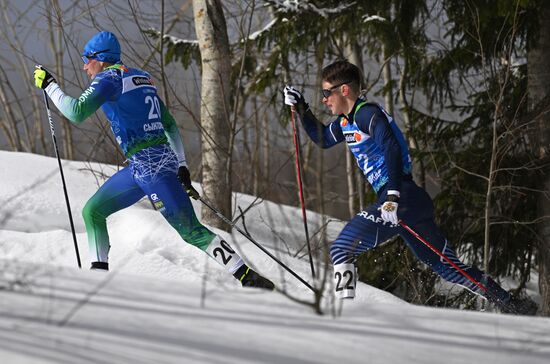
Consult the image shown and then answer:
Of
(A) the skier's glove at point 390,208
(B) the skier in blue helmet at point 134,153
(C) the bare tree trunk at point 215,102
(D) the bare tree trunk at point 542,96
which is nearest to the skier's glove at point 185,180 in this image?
(B) the skier in blue helmet at point 134,153

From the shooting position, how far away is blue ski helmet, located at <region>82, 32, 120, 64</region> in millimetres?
4941

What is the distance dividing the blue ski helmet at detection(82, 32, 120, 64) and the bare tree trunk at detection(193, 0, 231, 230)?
280cm

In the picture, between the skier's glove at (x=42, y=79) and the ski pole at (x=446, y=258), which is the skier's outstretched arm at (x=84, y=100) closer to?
the skier's glove at (x=42, y=79)

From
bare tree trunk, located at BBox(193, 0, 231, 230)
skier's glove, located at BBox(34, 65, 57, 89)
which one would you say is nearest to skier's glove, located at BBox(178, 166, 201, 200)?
skier's glove, located at BBox(34, 65, 57, 89)

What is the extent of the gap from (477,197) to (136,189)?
4.73 m

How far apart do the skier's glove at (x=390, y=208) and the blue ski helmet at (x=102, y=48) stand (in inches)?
80.1

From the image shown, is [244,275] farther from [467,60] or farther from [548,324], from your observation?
[467,60]

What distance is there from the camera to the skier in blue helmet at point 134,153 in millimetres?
4809

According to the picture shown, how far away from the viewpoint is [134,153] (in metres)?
4.91

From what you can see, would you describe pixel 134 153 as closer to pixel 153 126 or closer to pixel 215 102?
pixel 153 126

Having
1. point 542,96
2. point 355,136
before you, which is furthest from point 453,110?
point 355,136

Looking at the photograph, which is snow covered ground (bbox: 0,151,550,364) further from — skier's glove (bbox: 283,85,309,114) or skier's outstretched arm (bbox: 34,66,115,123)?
skier's glove (bbox: 283,85,309,114)

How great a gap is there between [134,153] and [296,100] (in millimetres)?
1240

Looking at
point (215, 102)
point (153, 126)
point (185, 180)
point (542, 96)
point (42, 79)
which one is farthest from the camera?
point (542, 96)
